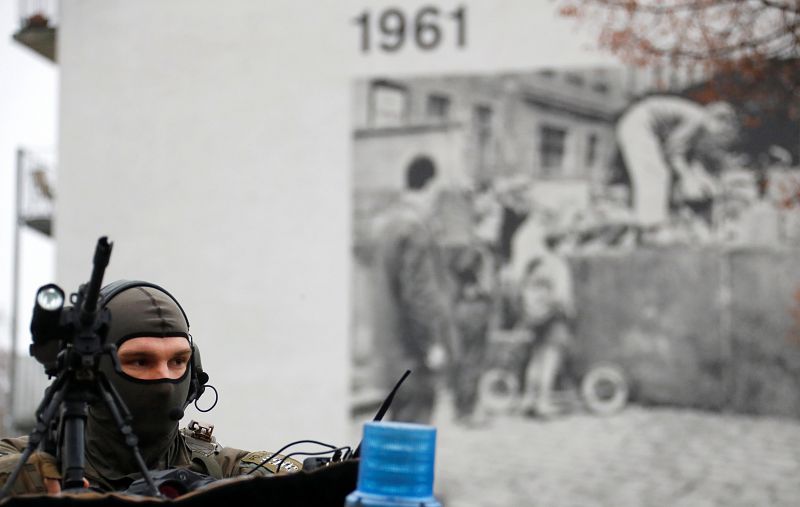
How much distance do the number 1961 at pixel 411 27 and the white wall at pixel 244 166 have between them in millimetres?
136

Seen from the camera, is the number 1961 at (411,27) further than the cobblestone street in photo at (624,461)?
Yes

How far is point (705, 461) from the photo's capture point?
15070mm

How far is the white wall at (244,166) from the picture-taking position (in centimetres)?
1656

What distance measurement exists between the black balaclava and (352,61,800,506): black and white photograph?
456 inches

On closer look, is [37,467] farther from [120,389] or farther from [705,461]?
[705,461]

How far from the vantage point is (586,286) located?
15.5m

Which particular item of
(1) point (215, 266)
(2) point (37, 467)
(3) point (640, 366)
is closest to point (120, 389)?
(2) point (37, 467)

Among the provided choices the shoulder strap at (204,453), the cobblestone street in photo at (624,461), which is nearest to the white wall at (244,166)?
the cobblestone street in photo at (624,461)

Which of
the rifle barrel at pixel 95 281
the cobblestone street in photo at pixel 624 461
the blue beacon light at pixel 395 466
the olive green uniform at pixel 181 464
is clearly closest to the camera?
the blue beacon light at pixel 395 466

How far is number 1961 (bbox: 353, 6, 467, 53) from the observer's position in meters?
16.5

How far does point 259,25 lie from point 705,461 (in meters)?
7.48

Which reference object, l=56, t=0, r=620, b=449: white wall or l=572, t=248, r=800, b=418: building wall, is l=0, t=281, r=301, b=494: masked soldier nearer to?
l=572, t=248, r=800, b=418: building wall

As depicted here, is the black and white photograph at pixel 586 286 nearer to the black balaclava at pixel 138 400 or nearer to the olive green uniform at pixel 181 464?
the olive green uniform at pixel 181 464

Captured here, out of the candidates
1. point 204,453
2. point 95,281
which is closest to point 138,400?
point 204,453
